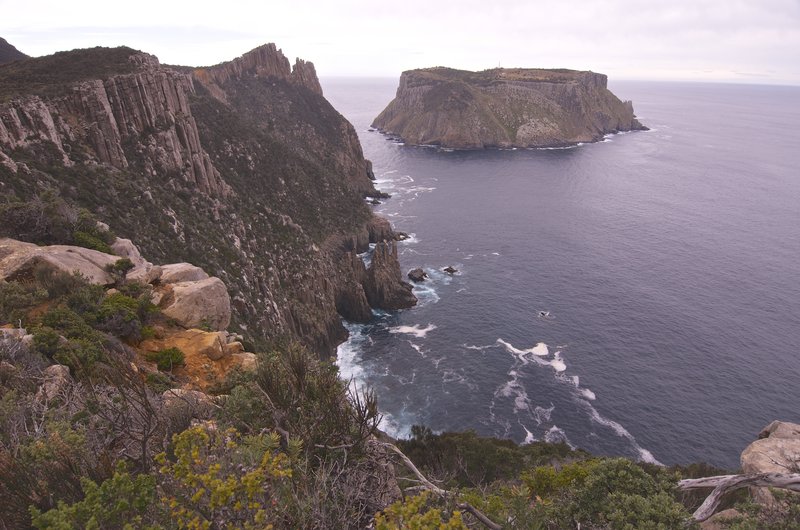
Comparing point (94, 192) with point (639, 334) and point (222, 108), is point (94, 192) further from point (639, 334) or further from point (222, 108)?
point (639, 334)

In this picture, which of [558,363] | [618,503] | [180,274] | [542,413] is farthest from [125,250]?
[558,363]

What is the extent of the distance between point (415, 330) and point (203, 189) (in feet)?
134

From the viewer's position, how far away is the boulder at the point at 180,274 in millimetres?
30344

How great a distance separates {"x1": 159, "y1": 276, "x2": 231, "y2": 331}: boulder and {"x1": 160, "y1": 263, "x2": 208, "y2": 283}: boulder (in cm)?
81

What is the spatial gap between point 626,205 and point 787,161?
115 meters

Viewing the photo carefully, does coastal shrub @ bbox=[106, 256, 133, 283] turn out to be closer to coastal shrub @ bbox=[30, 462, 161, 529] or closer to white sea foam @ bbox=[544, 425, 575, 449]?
coastal shrub @ bbox=[30, 462, 161, 529]

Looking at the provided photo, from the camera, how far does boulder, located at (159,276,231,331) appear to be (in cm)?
2736

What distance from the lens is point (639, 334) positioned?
7406cm

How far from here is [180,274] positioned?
3080 centimetres

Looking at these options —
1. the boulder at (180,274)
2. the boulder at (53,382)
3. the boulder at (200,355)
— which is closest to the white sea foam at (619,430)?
the boulder at (200,355)

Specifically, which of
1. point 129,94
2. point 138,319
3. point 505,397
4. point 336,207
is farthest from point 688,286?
point 129,94

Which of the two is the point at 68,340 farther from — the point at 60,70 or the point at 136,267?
the point at 60,70

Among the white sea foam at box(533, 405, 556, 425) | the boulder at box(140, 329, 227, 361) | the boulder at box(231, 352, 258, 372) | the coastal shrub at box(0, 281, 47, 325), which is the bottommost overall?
the white sea foam at box(533, 405, 556, 425)

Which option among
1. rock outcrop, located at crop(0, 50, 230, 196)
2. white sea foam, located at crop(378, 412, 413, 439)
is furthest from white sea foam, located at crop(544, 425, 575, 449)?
rock outcrop, located at crop(0, 50, 230, 196)
